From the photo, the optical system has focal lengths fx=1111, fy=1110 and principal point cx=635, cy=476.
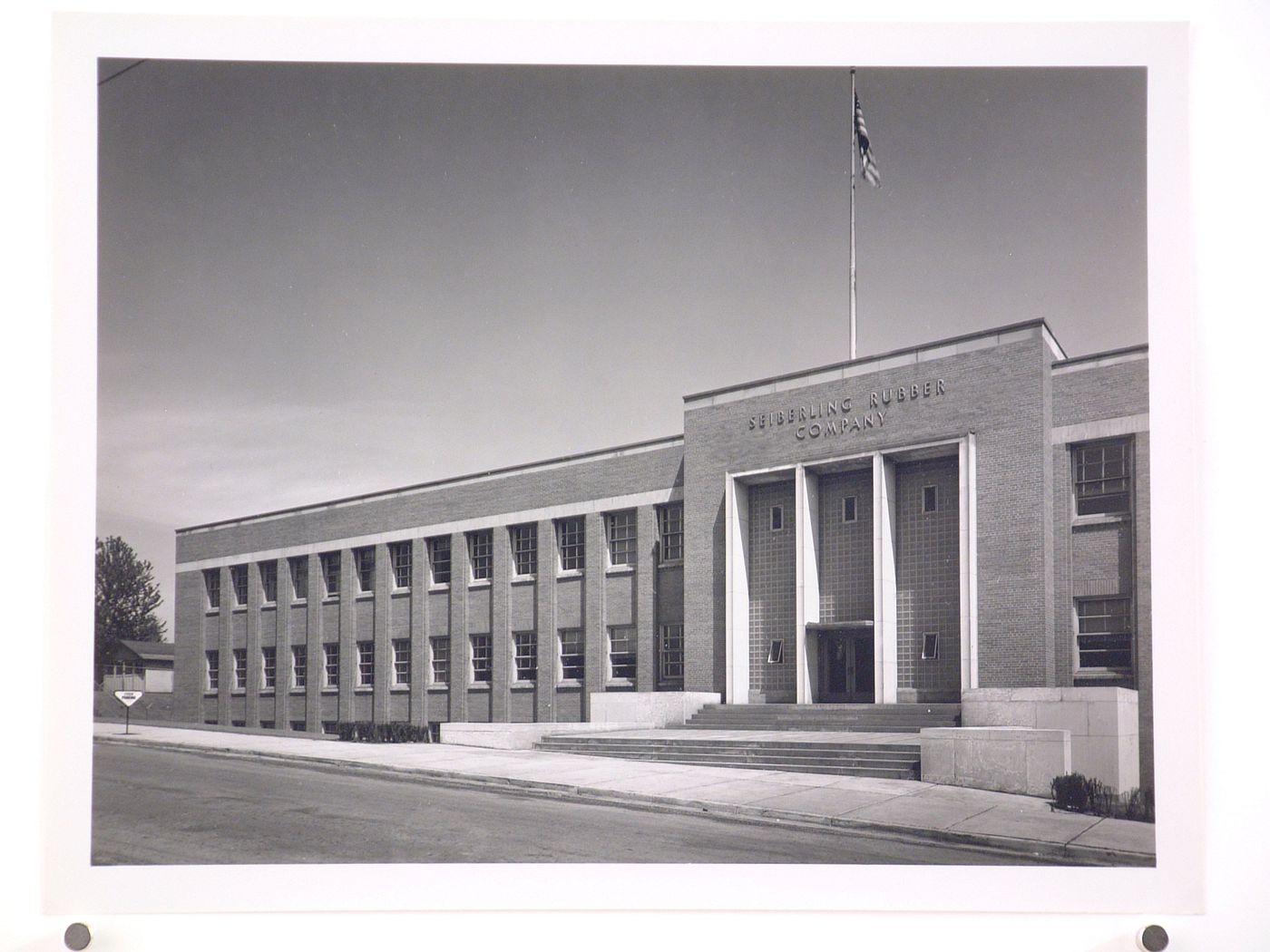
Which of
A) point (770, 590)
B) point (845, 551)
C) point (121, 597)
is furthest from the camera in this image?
point (770, 590)

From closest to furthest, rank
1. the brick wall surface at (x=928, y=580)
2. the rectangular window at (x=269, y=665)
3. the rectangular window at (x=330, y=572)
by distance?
the rectangular window at (x=269, y=665), the rectangular window at (x=330, y=572), the brick wall surface at (x=928, y=580)

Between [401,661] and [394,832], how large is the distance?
4.55 m

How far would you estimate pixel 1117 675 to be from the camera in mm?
10281

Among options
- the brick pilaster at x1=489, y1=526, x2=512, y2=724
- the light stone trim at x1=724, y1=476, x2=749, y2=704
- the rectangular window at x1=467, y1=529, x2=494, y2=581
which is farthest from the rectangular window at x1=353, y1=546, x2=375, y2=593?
the light stone trim at x1=724, y1=476, x2=749, y2=704

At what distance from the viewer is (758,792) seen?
416 inches

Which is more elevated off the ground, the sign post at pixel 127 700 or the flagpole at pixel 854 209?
the flagpole at pixel 854 209

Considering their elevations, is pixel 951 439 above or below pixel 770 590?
above

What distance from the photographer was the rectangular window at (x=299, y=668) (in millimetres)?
13492

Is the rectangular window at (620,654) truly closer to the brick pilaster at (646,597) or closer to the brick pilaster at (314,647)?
the brick pilaster at (646,597)

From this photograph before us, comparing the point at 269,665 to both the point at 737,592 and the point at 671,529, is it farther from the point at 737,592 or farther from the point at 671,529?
the point at 737,592

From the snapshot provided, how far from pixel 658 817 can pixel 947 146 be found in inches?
267

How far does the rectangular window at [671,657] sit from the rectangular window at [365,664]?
413 centimetres

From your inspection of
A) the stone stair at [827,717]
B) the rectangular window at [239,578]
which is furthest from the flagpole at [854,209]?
the rectangular window at [239,578]

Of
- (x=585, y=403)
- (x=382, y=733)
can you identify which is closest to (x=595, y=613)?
(x=382, y=733)
